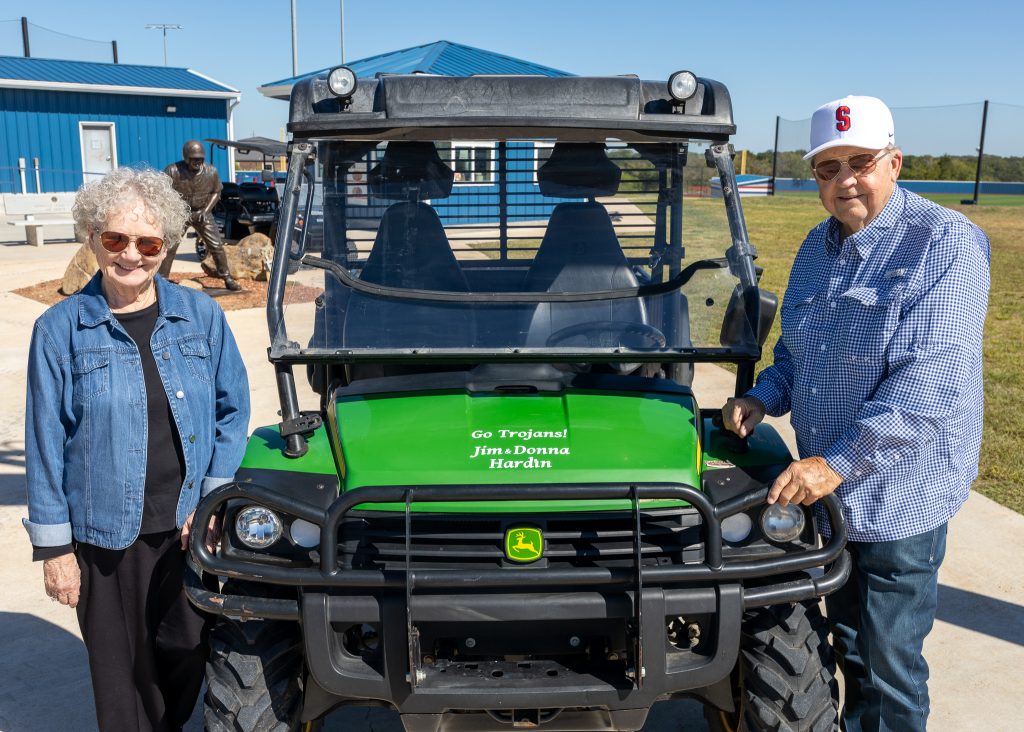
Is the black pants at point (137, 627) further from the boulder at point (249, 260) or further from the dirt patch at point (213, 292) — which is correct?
the boulder at point (249, 260)

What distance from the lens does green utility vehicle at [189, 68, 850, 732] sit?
2512 millimetres

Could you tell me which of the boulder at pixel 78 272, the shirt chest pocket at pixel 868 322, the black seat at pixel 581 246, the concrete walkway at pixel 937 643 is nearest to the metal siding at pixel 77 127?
the boulder at pixel 78 272

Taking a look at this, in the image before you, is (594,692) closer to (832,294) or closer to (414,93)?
(832,294)

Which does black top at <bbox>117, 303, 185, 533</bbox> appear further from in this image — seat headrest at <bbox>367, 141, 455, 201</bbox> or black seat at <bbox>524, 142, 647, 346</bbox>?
black seat at <bbox>524, 142, 647, 346</bbox>

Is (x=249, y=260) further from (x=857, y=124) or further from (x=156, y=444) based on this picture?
(x=857, y=124)

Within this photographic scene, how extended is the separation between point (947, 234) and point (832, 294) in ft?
1.17

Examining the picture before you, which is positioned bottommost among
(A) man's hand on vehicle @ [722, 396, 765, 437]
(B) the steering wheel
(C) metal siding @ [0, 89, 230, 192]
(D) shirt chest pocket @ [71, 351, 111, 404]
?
(A) man's hand on vehicle @ [722, 396, 765, 437]

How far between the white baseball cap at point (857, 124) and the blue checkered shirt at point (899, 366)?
0.21 metres

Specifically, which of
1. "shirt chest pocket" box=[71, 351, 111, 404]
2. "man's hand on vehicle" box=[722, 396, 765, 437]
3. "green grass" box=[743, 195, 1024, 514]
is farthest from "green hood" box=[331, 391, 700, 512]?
"green grass" box=[743, 195, 1024, 514]

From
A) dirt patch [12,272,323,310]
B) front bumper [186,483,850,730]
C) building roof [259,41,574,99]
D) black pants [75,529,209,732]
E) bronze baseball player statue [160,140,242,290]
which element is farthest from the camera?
building roof [259,41,574,99]

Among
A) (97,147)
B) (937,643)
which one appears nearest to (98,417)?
(937,643)

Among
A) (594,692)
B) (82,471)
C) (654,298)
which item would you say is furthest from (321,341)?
(594,692)

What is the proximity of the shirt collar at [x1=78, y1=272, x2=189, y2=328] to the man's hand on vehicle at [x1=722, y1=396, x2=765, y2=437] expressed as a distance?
168 cm

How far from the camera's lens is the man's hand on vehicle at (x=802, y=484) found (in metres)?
2.60
